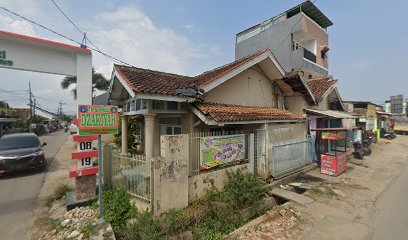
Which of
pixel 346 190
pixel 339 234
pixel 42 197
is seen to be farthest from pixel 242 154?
pixel 42 197

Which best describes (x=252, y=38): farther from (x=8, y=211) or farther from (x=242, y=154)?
(x=8, y=211)

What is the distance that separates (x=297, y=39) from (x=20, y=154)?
19933mm

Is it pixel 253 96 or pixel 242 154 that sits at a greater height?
pixel 253 96

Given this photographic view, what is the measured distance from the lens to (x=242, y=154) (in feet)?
23.1

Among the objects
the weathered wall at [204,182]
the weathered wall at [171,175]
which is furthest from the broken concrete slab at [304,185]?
the weathered wall at [171,175]

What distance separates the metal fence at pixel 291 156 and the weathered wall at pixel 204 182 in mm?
2165

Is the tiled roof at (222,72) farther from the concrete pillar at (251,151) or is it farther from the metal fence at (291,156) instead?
the metal fence at (291,156)

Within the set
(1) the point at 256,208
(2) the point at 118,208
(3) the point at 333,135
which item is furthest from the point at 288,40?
(2) the point at 118,208

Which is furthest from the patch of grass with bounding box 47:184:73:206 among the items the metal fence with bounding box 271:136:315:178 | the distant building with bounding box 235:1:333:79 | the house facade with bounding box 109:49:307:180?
the distant building with bounding box 235:1:333:79

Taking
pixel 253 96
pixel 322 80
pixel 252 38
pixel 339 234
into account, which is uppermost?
pixel 252 38

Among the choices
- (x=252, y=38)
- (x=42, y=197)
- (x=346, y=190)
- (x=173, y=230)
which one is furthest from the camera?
(x=252, y=38)

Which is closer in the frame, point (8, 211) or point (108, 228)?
point (108, 228)

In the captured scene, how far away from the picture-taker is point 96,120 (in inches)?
171

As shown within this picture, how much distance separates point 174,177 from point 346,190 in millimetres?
6358
